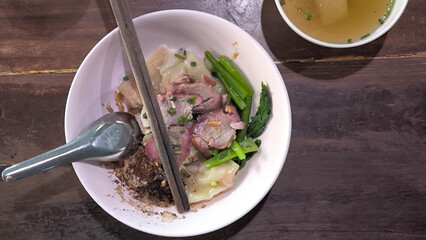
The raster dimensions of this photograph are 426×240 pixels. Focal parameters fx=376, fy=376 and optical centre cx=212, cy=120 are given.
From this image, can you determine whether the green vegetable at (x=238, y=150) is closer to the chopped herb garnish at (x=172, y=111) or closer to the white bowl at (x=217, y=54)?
the white bowl at (x=217, y=54)

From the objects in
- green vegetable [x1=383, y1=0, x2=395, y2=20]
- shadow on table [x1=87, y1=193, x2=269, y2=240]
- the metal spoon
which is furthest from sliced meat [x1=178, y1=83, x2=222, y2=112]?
green vegetable [x1=383, y1=0, x2=395, y2=20]

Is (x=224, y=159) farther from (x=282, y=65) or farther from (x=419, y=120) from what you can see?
(x=419, y=120)

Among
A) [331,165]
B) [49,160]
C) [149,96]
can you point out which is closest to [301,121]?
[331,165]

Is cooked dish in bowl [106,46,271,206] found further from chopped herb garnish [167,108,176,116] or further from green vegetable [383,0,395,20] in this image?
green vegetable [383,0,395,20]

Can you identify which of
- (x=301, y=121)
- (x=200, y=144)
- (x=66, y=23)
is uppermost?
(x=66, y=23)

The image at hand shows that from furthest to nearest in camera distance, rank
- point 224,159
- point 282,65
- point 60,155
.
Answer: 1. point 282,65
2. point 224,159
3. point 60,155

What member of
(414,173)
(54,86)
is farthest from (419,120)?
(54,86)

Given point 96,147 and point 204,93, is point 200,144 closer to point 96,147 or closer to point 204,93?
point 204,93
